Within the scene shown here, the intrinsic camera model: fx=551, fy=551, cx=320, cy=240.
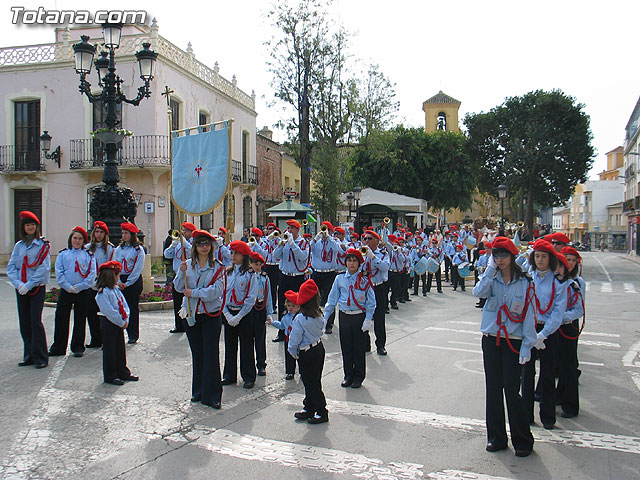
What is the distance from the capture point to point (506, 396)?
4695mm

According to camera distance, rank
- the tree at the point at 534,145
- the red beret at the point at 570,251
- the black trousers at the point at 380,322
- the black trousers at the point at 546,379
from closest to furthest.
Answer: the black trousers at the point at 546,379
the red beret at the point at 570,251
the black trousers at the point at 380,322
the tree at the point at 534,145

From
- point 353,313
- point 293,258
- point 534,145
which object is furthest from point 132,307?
point 534,145

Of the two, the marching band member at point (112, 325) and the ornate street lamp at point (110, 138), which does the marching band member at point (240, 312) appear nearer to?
the marching band member at point (112, 325)

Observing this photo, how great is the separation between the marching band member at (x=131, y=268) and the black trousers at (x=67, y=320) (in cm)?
73

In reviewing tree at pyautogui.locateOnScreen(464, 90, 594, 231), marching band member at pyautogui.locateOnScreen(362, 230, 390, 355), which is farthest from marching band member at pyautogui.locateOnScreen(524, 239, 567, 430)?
tree at pyautogui.locateOnScreen(464, 90, 594, 231)

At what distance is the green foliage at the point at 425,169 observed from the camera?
132 feet

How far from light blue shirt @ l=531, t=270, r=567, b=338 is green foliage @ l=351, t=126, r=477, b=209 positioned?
34.3 m

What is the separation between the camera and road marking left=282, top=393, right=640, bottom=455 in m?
4.89

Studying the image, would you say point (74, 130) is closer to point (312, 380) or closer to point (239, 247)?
point (239, 247)

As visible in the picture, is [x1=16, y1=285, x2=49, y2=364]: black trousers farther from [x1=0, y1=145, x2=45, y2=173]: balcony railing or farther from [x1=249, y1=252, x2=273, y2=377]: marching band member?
[x1=0, y1=145, x2=45, y2=173]: balcony railing

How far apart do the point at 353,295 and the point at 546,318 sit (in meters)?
2.18

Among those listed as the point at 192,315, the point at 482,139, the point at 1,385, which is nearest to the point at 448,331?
the point at 192,315

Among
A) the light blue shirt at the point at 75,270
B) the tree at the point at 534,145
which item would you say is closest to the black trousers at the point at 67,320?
the light blue shirt at the point at 75,270

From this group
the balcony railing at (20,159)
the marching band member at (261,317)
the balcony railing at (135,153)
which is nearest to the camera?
the marching band member at (261,317)
